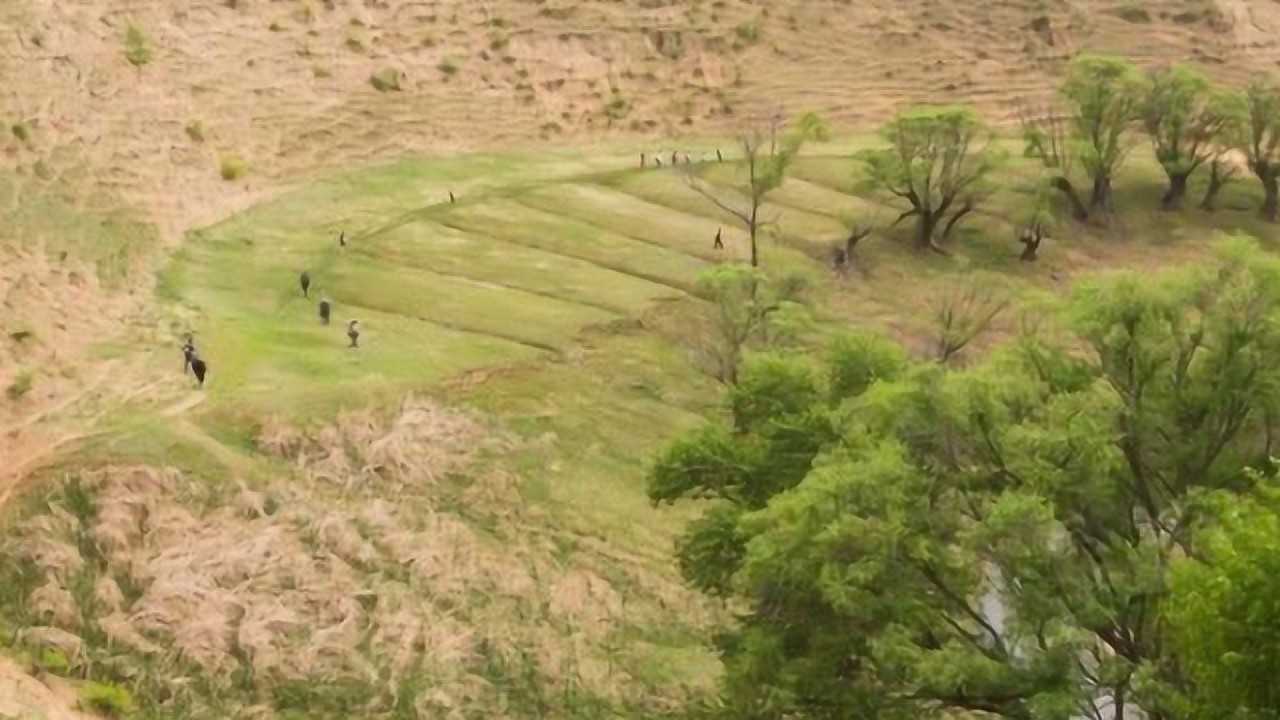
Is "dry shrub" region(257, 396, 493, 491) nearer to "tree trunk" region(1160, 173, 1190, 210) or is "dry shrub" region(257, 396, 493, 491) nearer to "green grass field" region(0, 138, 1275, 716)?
"green grass field" region(0, 138, 1275, 716)

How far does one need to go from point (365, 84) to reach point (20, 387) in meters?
35.1

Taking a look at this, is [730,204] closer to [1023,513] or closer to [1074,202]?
[1074,202]

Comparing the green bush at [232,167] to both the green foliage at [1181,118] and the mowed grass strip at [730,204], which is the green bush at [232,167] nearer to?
the mowed grass strip at [730,204]

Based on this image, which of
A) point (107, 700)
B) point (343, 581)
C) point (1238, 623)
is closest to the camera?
point (1238, 623)

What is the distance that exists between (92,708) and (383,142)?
135ft

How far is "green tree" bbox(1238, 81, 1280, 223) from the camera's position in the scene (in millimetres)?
70625

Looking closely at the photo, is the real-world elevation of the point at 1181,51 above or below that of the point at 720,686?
above

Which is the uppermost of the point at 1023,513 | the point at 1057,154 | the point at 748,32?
the point at 748,32

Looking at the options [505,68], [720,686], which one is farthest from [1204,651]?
[505,68]

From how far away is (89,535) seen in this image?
109ft

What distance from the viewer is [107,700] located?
2916 cm

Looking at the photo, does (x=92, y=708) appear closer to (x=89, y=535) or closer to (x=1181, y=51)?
(x=89, y=535)

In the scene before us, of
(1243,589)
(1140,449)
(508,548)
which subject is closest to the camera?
(1243,589)

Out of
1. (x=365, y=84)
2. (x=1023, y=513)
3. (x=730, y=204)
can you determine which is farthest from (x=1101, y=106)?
(x=1023, y=513)
